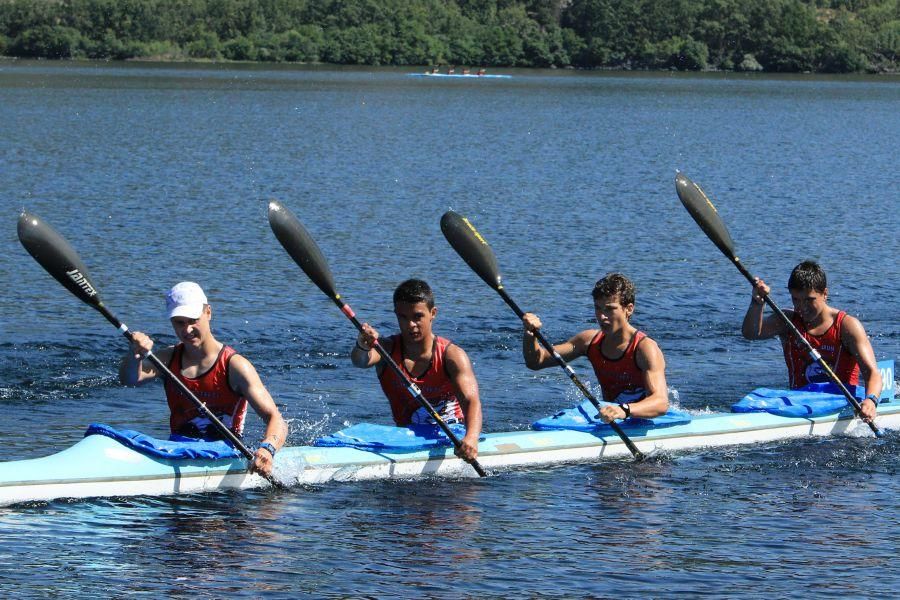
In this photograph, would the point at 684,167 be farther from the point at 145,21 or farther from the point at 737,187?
the point at 145,21

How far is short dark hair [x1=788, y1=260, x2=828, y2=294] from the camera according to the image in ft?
48.2

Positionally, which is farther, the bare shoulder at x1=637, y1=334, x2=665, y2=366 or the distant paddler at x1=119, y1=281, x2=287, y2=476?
the bare shoulder at x1=637, y1=334, x2=665, y2=366

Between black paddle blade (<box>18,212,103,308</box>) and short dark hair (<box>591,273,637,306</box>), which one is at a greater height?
black paddle blade (<box>18,212,103,308</box>)

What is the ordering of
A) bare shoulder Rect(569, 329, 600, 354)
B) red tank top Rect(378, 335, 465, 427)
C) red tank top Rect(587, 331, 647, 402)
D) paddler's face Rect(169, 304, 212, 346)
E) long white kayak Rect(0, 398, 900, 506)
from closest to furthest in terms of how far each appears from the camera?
paddler's face Rect(169, 304, 212, 346) < long white kayak Rect(0, 398, 900, 506) < red tank top Rect(378, 335, 465, 427) < red tank top Rect(587, 331, 647, 402) < bare shoulder Rect(569, 329, 600, 354)

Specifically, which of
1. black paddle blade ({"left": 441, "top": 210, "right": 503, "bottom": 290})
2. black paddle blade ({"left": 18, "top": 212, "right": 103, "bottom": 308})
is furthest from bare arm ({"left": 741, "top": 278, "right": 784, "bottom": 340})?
black paddle blade ({"left": 18, "top": 212, "right": 103, "bottom": 308})

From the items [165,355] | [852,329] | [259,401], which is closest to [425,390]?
[259,401]

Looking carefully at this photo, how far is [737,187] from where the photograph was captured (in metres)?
42.8

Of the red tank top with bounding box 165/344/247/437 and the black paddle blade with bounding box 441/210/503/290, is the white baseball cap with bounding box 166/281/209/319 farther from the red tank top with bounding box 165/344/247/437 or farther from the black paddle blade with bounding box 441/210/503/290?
the black paddle blade with bounding box 441/210/503/290

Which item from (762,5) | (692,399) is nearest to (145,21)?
(762,5)

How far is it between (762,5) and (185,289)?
140625mm

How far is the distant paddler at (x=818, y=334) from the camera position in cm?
1482

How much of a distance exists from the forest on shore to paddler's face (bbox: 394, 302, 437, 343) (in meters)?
133

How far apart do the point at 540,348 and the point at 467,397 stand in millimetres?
1389

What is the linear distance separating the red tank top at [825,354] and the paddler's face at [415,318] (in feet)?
14.7
